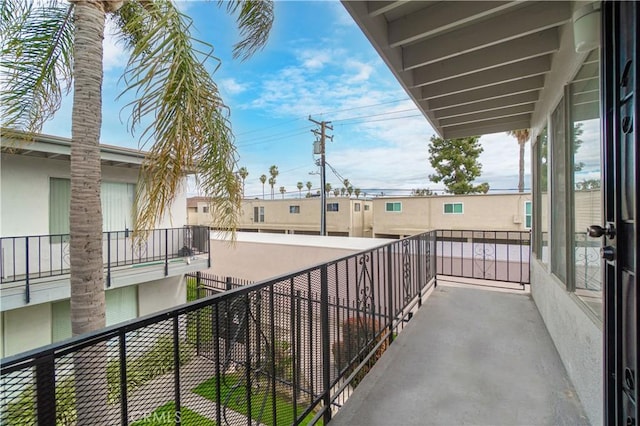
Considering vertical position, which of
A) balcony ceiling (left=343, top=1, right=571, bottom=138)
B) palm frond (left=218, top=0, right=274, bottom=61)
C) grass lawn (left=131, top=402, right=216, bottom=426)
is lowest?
grass lawn (left=131, top=402, right=216, bottom=426)

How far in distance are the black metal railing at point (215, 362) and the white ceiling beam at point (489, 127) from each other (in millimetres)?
3284

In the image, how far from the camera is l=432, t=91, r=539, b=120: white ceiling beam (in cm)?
359

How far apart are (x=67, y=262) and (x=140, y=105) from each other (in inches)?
197

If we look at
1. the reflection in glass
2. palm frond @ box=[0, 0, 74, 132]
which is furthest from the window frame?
palm frond @ box=[0, 0, 74, 132]

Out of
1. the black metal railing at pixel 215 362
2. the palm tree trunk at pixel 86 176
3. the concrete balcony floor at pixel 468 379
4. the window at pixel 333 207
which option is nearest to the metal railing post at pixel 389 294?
the concrete balcony floor at pixel 468 379

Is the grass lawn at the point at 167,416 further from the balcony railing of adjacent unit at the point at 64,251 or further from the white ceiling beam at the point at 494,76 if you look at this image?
the white ceiling beam at the point at 494,76

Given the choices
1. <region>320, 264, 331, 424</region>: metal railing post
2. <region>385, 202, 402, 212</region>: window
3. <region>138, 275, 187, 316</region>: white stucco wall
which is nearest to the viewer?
<region>320, 264, 331, 424</region>: metal railing post

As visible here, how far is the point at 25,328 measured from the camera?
4988 mm

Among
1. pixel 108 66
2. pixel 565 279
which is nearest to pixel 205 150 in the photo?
pixel 108 66

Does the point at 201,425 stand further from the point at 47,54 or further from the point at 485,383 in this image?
the point at 47,54

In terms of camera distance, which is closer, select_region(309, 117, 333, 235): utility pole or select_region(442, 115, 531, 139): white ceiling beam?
select_region(442, 115, 531, 139): white ceiling beam

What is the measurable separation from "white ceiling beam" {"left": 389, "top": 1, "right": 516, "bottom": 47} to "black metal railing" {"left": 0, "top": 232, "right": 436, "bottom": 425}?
1.82 metres

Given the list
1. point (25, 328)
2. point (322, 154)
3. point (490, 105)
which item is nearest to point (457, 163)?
point (322, 154)

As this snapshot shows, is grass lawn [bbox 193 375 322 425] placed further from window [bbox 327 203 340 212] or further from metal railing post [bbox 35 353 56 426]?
window [bbox 327 203 340 212]
